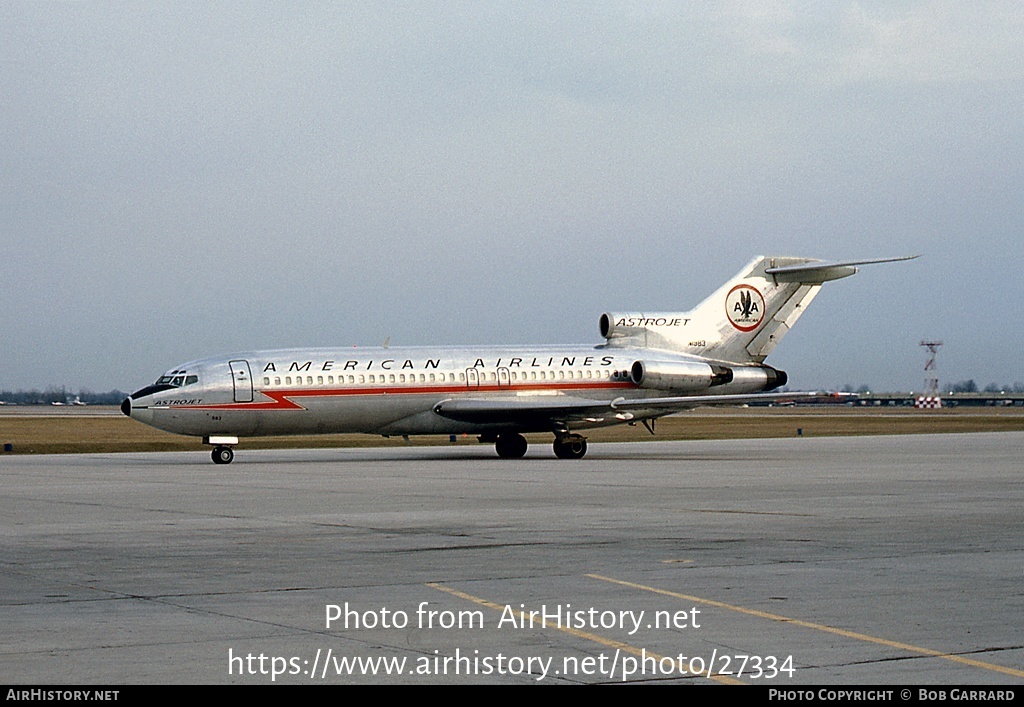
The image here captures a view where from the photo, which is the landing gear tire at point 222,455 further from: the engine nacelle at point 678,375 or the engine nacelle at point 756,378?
the engine nacelle at point 756,378

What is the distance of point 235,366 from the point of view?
3866 centimetres

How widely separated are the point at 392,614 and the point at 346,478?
19.4m

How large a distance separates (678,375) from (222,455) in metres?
14.5

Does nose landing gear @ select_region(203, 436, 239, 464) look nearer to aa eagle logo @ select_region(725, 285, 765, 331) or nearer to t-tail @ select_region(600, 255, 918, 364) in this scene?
t-tail @ select_region(600, 255, 918, 364)

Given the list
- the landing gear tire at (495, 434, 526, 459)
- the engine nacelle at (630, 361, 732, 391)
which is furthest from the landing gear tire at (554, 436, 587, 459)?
the engine nacelle at (630, 361, 732, 391)

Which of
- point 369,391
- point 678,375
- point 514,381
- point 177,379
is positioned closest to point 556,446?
point 514,381

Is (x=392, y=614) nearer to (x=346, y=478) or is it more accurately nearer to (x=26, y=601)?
(x=26, y=601)

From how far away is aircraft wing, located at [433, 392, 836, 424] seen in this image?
4034 centimetres

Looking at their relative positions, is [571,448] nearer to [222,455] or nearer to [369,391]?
[369,391]

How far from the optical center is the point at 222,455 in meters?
38.2

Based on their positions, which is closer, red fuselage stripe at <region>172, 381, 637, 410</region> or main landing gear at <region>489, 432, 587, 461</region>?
red fuselage stripe at <region>172, 381, 637, 410</region>

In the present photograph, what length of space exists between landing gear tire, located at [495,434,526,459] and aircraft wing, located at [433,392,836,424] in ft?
4.87

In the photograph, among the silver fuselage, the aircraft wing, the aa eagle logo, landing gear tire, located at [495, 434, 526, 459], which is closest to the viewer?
the silver fuselage

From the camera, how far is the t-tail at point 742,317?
44469mm
